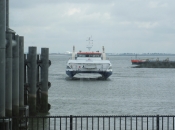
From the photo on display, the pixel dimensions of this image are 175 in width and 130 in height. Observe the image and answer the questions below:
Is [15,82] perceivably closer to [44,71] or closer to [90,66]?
[44,71]

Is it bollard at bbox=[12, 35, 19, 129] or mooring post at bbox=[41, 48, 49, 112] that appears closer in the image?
bollard at bbox=[12, 35, 19, 129]

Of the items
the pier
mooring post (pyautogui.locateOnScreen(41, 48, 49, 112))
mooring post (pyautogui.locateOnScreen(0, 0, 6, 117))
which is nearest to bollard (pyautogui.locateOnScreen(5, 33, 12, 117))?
the pier

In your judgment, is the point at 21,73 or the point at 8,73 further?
the point at 21,73

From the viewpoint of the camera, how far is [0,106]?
48.6ft

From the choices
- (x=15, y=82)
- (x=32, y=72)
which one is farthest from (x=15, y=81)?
(x=32, y=72)

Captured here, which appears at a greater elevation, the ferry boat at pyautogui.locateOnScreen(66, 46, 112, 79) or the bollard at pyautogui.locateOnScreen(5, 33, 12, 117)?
the bollard at pyautogui.locateOnScreen(5, 33, 12, 117)

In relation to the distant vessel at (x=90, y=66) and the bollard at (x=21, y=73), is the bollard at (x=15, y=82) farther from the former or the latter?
the distant vessel at (x=90, y=66)

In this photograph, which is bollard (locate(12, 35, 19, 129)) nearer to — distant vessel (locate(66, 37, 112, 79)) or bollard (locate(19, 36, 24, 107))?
bollard (locate(19, 36, 24, 107))

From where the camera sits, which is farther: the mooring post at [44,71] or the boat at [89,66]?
the boat at [89,66]

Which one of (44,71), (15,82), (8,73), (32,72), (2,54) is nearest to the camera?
(2,54)

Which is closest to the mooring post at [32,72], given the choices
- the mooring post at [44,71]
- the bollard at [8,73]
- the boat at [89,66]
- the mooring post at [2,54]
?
the mooring post at [44,71]

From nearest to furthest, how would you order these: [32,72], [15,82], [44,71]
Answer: [15,82], [32,72], [44,71]

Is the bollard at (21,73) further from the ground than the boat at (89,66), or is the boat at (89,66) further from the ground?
the bollard at (21,73)

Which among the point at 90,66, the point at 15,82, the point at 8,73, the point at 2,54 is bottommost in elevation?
the point at 90,66
